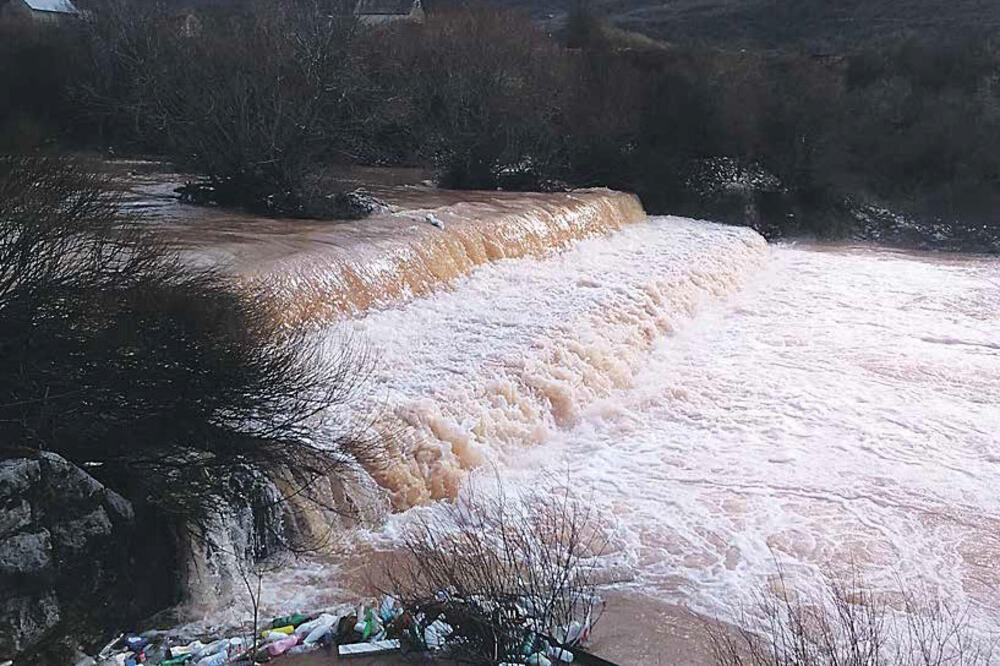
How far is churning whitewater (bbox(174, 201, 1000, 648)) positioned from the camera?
840cm

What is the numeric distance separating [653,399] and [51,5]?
39.8 m

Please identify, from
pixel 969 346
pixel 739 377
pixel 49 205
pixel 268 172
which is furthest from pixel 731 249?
pixel 49 205

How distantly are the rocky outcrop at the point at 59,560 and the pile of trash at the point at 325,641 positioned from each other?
0.26 m

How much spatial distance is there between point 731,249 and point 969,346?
6423mm

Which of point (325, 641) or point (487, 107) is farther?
point (487, 107)

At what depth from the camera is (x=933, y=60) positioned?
105 feet

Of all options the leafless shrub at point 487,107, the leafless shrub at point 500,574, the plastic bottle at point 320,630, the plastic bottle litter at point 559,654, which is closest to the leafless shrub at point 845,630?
the plastic bottle litter at point 559,654

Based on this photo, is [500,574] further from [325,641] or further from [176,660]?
[176,660]

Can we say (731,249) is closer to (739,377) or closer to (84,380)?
(739,377)

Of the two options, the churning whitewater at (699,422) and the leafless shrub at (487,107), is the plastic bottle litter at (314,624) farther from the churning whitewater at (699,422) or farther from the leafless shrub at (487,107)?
the leafless shrub at (487,107)

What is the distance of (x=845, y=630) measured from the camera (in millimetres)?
6973

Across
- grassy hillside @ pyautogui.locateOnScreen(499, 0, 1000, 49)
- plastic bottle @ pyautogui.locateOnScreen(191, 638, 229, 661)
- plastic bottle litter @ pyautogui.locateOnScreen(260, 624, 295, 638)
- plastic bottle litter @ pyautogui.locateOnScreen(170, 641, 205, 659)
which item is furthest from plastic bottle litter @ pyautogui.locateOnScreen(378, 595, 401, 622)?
grassy hillside @ pyautogui.locateOnScreen(499, 0, 1000, 49)

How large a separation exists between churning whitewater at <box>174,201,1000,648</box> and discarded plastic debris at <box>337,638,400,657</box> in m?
0.73

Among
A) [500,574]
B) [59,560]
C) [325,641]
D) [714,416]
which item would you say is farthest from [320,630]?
[714,416]
